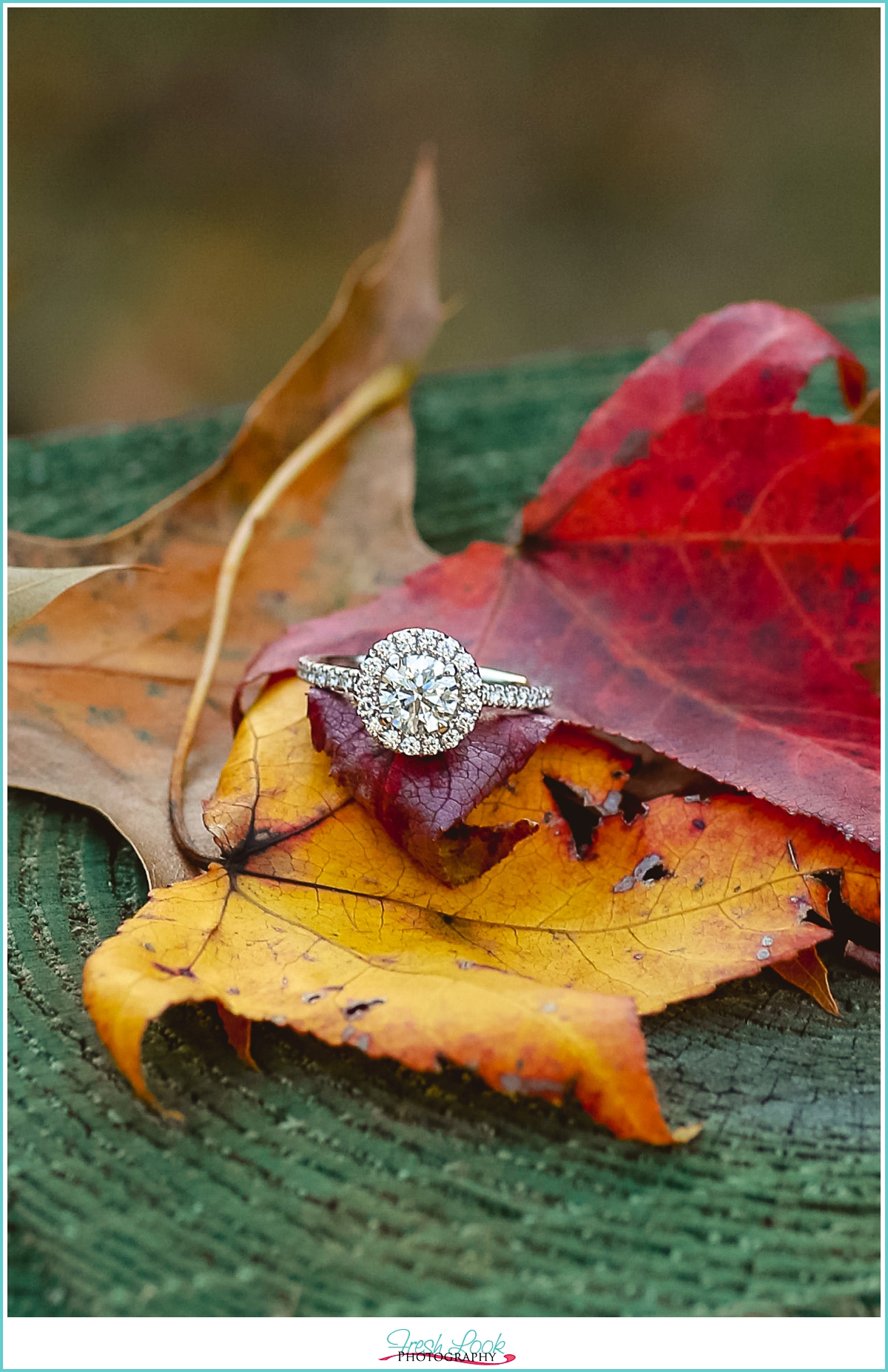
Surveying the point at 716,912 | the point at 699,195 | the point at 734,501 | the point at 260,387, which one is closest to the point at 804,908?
the point at 716,912

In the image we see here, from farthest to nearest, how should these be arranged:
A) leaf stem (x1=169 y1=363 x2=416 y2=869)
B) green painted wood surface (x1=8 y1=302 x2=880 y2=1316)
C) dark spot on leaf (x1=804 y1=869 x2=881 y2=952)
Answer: leaf stem (x1=169 y1=363 x2=416 y2=869) → dark spot on leaf (x1=804 y1=869 x2=881 y2=952) → green painted wood surface (x1=8 y1=302 x2=880 y2=1316)

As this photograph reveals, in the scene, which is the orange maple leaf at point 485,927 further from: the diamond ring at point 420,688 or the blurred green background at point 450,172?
the blurred green background at point 450,172

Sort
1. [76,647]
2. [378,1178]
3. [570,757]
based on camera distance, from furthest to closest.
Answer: [76,647], [570,757], [378,1178]

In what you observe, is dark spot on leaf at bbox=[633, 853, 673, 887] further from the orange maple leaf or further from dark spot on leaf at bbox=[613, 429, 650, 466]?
dark spot on leaf at bbox=[613, 429, 650, 466]

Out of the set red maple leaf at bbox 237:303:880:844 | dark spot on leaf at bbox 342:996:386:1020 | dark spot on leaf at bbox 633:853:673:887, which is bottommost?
dark spot on leaf at bbox 342:996:386:1020

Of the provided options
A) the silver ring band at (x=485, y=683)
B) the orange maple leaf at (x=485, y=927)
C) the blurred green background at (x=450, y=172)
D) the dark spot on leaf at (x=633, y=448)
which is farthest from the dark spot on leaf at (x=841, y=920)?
the blurred green background at (x=450, y=172)

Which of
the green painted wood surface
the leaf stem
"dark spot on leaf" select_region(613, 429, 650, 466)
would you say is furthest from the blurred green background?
the green painted wood surface

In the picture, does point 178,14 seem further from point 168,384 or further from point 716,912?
point 716,912
